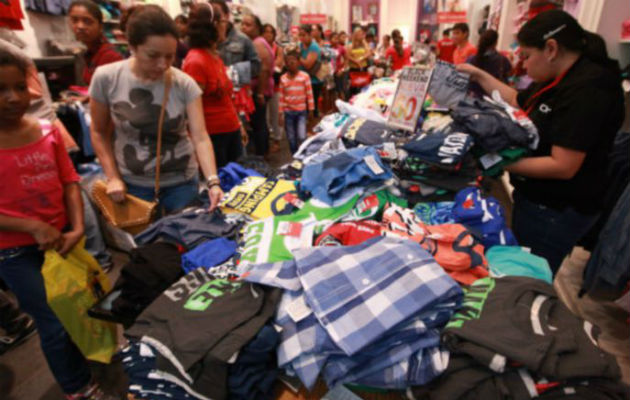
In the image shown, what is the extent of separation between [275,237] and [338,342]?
0.53 metres

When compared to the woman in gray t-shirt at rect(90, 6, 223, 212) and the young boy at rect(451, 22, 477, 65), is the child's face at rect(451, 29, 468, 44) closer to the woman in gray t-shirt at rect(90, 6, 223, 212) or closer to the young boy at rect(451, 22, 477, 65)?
the young boy at rect(451, 22, 477, 65)

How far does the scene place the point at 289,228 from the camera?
1.27 m

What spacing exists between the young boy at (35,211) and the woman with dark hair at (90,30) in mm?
1282

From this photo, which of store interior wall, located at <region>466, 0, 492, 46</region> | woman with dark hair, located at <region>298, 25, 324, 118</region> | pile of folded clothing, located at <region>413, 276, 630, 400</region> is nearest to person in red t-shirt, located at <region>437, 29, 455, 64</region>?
store interior wall, located at <region>466, 0, 492, 46</region>

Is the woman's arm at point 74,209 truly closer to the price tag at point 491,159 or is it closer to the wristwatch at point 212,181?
the wristwatch at point 212,181

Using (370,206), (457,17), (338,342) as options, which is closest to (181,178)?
(370,206)

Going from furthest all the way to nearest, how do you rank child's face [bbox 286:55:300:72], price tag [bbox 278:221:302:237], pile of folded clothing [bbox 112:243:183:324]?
child's face [bbox 286:55:300:72], price tag [bbox 278:221:302:237], pile of folded clothing [bbox 112:243:183:324]

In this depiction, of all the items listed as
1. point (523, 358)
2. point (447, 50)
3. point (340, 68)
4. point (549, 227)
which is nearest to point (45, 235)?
point (523, 358)

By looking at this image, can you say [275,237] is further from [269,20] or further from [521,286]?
[269,20]

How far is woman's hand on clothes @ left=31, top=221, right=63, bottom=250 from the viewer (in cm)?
144

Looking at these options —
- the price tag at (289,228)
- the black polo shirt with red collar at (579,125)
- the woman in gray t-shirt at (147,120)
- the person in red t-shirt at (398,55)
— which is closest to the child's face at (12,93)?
the woman in gray t-shirt at (147,120)

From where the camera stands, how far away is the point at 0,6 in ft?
9.78

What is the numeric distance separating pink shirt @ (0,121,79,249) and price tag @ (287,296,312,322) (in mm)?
1310

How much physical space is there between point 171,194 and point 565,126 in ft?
6.36
